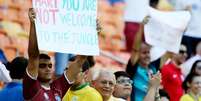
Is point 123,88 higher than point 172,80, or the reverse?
point 123,88

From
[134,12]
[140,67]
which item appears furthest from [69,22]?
[134,12]

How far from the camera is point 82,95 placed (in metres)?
7.64

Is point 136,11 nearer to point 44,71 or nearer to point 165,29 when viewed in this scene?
point 165,29

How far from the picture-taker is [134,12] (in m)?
10.9

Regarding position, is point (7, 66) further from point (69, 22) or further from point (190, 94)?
point (190, 94)

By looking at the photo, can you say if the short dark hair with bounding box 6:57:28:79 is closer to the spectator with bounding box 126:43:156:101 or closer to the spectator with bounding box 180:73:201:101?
the spectator with bounding box 126:43:156:101

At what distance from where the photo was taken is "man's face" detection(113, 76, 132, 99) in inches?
323

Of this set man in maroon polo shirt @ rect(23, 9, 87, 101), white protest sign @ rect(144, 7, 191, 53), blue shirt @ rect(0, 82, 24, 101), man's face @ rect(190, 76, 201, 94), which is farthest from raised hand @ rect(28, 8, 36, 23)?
man's face @ rect(190, 76, 201, 94)

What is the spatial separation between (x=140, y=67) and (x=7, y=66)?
1996 millimetres

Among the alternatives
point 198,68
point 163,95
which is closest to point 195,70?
point 198,68

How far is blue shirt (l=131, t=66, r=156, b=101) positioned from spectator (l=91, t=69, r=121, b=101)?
1.03m

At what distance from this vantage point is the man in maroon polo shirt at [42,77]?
6.91 metres

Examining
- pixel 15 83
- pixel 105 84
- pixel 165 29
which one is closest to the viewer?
pixel 15 83

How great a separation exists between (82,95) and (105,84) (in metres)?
0.35
